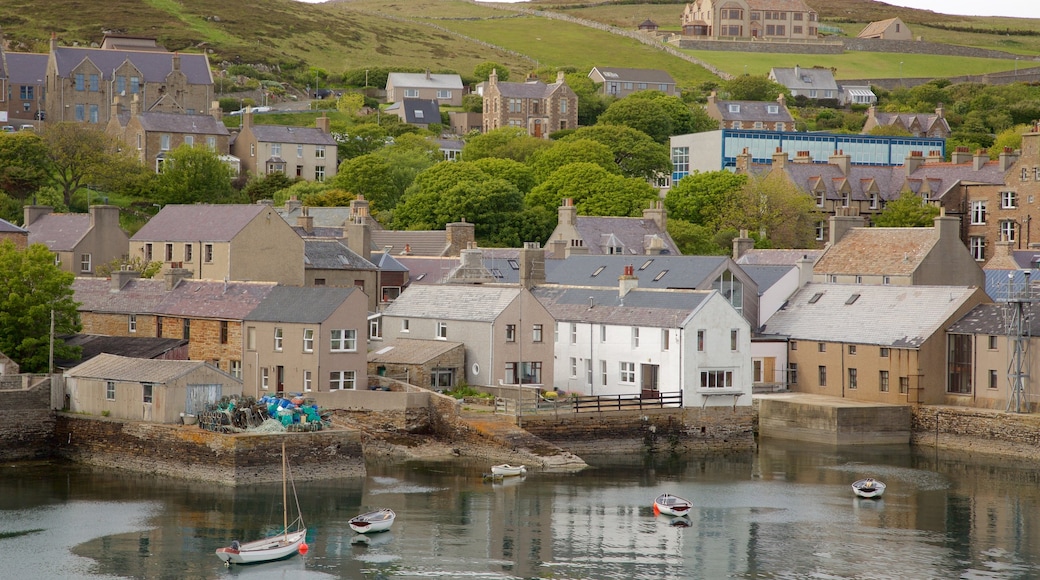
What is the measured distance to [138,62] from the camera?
130375mm

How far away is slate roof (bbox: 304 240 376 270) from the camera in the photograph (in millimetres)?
70062

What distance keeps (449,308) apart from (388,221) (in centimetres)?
3731

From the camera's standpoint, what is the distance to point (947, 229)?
74562 millimetres

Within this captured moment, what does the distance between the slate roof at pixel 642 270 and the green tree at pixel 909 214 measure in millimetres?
32014

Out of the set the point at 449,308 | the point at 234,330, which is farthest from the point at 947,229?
the point at 234,330

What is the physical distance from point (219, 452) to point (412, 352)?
14.8 meters

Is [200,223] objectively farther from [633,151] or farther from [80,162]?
[633,151]

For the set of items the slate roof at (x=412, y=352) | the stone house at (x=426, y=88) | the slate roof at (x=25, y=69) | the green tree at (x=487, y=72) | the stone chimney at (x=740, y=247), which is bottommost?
the slate roof at (x=412, y=352)

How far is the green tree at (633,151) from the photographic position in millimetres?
120938

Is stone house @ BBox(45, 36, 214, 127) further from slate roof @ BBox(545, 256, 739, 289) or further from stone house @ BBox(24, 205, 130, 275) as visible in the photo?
slate roof @ BBox(545, 256, 739, 289)

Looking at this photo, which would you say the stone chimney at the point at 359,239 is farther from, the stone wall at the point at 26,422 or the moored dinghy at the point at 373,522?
the moored dinghy at the point at 373,522

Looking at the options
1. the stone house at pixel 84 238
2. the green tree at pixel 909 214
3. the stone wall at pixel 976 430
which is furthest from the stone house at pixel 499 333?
the green tree at pixel 909 214

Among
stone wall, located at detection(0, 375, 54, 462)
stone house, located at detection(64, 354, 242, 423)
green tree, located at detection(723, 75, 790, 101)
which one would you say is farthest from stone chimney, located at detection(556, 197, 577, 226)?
green tree, located at detection(723, 75, 790, 101)

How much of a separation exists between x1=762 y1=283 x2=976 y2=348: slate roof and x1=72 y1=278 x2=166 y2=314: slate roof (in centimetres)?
2873
